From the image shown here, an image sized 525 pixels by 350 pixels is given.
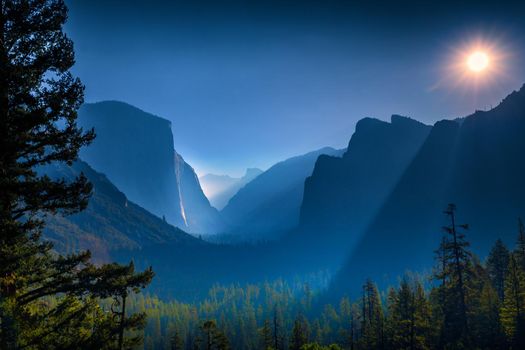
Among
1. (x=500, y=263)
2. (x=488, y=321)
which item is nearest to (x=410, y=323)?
(x=488, y=321)

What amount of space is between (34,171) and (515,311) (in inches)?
1682

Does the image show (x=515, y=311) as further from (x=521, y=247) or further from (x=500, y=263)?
(x=500, y=263)

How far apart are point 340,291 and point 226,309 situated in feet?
211

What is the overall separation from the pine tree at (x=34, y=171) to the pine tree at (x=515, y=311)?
1500 inches

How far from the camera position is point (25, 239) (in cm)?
1045

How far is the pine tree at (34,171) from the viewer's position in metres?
10.0

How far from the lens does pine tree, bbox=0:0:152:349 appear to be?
10.0 m

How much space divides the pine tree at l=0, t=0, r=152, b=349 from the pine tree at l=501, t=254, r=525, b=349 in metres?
38.1

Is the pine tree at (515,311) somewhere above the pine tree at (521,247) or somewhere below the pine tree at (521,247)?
below

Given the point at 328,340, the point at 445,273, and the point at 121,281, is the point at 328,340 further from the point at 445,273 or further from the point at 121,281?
the point at 121,281

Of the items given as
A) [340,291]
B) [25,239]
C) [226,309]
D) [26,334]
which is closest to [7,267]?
[25,239]

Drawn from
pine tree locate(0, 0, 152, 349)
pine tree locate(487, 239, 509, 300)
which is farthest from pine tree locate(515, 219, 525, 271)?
pine tree locate(0, 0, 152, 349)

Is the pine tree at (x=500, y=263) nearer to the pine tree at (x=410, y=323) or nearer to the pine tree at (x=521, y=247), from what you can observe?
the pine tree at (x=521, y=247)

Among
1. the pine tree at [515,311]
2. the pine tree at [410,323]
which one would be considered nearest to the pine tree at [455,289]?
the pine tree at [410,323]
